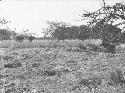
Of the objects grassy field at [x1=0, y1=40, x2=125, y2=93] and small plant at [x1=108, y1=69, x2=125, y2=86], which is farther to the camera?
small plant at [x1=108, y1=69, x2=125, y2=86]

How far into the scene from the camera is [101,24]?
272 inches

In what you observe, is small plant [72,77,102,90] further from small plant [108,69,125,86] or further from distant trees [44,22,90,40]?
distant trees [44,22,90,40]

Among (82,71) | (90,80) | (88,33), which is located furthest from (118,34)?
(82,71)

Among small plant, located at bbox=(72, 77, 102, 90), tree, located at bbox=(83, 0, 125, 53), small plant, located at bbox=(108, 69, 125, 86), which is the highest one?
tree, located at bbox=(83, 0, 125, 53)

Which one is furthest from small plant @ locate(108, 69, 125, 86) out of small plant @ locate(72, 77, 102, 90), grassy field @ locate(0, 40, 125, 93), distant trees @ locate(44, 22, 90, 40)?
distant trees @ locate(44, 22, 90, 40)

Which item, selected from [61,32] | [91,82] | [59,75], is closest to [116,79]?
[91,82]

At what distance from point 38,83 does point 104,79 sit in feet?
8.24

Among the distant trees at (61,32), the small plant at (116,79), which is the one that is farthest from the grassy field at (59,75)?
the distant trees at (61,32)

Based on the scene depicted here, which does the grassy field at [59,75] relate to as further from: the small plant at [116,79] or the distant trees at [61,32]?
the distant trees at [61,32]

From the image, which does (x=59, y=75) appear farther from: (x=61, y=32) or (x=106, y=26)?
(x=61, y=32)

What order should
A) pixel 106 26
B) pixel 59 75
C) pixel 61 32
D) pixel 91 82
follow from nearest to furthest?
pixel 106 26
pixel 91 82
pixel 59 75
pixel 61 32

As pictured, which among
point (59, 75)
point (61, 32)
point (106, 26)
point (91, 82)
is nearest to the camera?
point (106, 26)

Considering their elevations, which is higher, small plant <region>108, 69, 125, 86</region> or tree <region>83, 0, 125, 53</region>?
tree <region>83, 0, 125, 53</region>

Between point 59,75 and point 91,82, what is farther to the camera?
point 59,75
